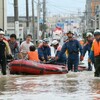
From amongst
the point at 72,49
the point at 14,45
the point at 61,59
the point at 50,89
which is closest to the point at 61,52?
the point at 72,49

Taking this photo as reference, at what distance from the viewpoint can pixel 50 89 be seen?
13.0m

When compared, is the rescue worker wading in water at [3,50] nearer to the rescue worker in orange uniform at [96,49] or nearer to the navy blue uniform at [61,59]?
the navy blue uniform at [61,59]

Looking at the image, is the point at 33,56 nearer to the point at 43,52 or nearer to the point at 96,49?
the point at 43,52

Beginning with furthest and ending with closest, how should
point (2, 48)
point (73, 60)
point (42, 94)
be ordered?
point (73, 60) < point (2, 48) < point (42, 94)

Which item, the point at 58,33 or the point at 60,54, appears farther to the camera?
the point at 58,33

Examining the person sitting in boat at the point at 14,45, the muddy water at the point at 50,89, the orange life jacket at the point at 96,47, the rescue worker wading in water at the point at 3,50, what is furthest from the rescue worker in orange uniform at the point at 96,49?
the person sitting in boat at the point at 14,45

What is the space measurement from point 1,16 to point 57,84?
4483 centimetres

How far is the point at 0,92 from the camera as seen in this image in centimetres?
1245

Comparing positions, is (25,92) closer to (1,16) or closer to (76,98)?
(76,98)

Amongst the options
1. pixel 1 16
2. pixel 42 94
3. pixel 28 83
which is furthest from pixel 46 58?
pixel 1 16

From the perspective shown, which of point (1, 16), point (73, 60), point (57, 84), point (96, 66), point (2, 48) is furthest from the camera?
point (1, 16)

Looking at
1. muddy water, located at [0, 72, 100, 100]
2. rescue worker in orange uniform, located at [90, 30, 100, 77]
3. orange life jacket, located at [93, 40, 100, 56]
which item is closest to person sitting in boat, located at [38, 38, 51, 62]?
rescue worker in orange uniform, located at [90, 30, 100, 77]

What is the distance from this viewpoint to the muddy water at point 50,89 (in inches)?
451

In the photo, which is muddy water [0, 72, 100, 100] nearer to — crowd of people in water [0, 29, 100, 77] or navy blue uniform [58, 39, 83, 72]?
crowd of people in water [0, 29, 100, 77]
